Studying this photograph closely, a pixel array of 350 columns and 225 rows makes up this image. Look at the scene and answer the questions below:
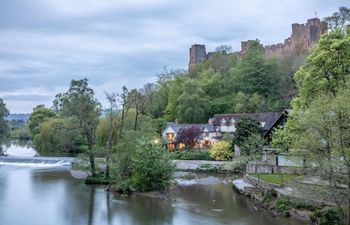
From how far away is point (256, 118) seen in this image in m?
50.0

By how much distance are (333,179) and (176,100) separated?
48.0 metres

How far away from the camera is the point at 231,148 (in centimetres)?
4334

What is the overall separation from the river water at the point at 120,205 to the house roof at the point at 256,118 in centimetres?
1687

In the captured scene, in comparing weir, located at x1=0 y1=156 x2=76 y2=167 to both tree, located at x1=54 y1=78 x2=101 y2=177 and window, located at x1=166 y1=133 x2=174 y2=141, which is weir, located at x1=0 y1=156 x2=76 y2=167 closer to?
tree, located at x1=54 y1=78 x2=101 y2=177

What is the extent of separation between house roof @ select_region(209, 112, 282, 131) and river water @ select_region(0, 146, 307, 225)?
664 inches

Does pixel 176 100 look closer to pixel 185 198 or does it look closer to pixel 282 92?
pixel 282 92

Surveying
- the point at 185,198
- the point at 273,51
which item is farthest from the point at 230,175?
the point at 273,51

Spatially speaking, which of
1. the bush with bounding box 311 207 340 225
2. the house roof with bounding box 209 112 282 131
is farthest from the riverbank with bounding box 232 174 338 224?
the house roof with bounding box 209 112 282 131

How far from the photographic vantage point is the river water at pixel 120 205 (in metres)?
20.9

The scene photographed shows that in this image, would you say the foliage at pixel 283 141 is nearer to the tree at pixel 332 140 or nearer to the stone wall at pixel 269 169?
the stone wall at pixel 269 169

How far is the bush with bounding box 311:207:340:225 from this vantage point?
18.1m

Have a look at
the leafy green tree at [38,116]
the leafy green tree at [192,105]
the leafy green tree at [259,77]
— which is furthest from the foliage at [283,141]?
the leafy green tree at [38,116]

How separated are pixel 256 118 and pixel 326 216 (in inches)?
1255

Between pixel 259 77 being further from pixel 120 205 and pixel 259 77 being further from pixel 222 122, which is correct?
pixel 120 205
